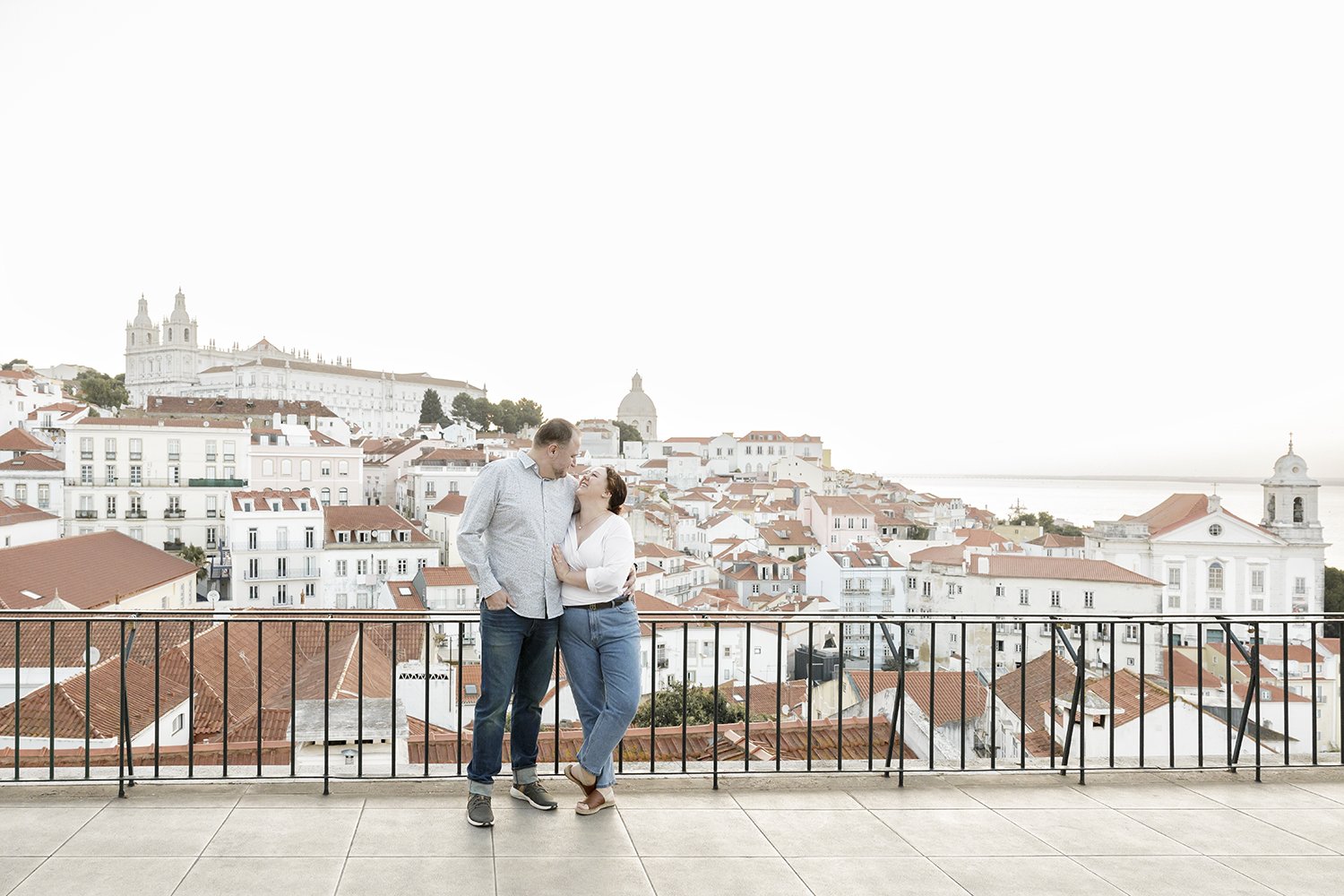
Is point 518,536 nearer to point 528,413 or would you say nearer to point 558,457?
point 558,457

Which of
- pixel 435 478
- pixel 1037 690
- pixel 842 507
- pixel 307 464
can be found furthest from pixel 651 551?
pixel 1037 690

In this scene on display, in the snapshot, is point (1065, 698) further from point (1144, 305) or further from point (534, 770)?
point (1144, 305)

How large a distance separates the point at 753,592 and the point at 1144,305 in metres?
27.2

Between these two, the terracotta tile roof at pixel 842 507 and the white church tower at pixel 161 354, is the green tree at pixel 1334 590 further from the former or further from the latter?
the white church tower at pixel 161 354

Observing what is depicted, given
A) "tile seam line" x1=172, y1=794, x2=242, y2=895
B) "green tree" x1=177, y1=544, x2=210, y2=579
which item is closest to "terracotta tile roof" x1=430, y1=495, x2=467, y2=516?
"green tree" x1=177, y1=544, x2=210, y2=579

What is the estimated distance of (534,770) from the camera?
4215 millimetres

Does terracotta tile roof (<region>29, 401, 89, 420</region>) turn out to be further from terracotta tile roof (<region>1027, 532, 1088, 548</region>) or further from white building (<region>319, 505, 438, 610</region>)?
terracotta tile roof (<region>1027, 532, 1088, 548</region>)

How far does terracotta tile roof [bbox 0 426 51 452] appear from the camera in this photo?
53062mm

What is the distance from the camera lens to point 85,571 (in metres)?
26.2

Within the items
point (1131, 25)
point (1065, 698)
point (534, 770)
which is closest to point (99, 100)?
point (1131, 25)

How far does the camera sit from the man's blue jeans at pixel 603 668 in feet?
13.1

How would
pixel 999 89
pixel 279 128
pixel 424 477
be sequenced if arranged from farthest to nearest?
pixel 424 477 → pixel 279 128 → pixel 999 89

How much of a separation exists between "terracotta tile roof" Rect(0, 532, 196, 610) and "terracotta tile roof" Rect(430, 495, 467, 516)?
2061 centimetres

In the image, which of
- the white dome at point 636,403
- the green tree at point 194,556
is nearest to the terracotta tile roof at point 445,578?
the green tree at point 194,556
